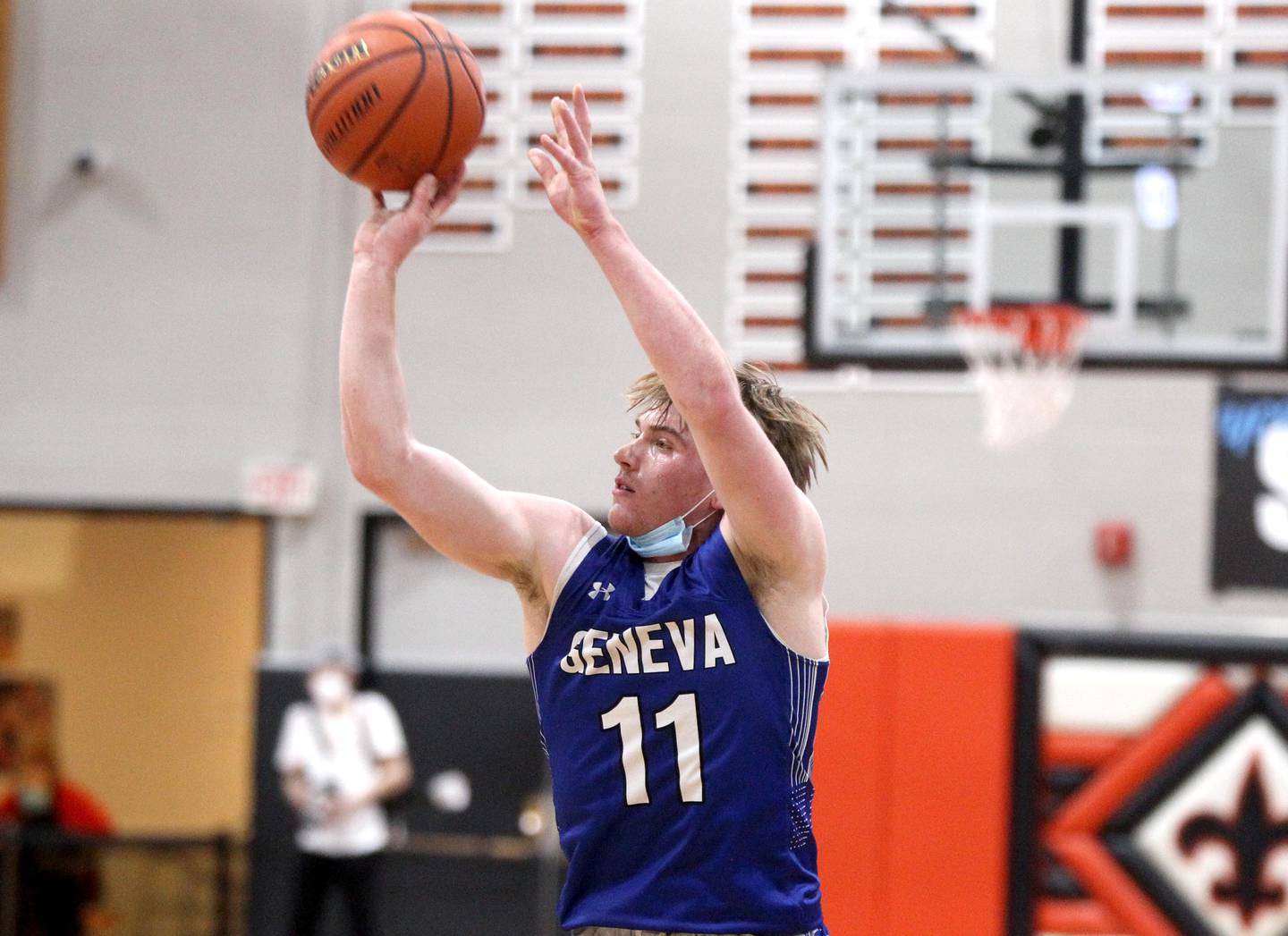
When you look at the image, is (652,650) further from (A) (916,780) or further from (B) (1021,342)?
(B) (1021,342)

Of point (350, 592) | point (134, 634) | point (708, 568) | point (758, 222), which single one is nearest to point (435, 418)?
point (350, 592)

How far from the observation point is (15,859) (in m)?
9.14

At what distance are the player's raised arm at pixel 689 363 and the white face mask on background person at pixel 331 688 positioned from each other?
6240 millimetres

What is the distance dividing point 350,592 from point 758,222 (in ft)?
11.8

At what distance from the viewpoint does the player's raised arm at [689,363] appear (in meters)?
2.36

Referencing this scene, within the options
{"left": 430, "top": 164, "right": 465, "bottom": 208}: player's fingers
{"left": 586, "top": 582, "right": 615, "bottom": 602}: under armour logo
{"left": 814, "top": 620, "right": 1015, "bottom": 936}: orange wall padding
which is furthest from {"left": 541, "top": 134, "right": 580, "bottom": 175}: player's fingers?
{"left": 814, "top": 620, "right": 1015, "bottom": 936}: orange wall padding

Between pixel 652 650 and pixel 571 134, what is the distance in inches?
34.7

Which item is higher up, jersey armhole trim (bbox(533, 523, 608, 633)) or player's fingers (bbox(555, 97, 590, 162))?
player's fingers (bbox(555, 97, 590, 162))

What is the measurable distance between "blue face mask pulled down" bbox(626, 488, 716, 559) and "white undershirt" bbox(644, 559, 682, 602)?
0.06 ft

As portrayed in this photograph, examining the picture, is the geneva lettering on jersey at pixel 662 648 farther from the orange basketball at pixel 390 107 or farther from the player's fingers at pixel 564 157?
the orange basketball at pixel 390 107

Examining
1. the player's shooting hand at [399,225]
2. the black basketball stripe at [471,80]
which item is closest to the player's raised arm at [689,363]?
the player's shooting hand at [399,225]

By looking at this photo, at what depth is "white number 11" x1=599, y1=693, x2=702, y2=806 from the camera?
2582 millimetres

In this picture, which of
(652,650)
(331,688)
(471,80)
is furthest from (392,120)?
(331,688)

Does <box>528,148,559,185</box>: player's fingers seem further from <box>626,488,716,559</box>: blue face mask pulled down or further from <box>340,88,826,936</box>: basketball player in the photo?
<box>626,488,716,559</box>: blue face mask pulled down
